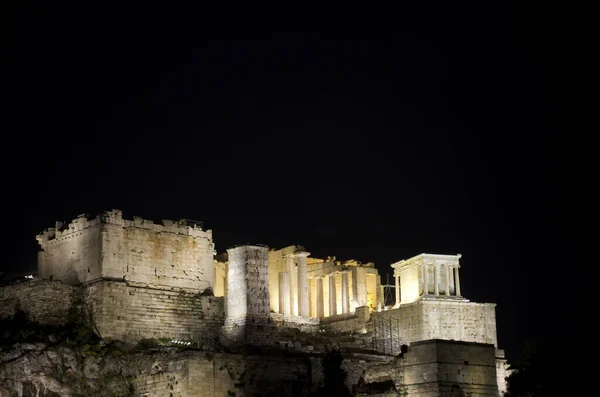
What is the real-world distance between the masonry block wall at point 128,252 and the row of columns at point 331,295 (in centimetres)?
993

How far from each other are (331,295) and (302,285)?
3192 mm

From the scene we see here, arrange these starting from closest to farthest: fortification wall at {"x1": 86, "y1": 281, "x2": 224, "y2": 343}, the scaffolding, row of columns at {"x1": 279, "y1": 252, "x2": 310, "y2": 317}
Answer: fortification wall at {"x1": 86, "y1": 281, "x2": 224, "y2": 343}, the scaffolding, row of columns at {"x1": 279, "y1": 252, "x2": 310, "y2": 317}

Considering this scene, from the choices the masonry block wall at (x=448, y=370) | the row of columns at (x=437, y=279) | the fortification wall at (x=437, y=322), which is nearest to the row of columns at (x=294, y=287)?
the fortification wall at (x=437, y=322)

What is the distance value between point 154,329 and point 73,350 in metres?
6.76

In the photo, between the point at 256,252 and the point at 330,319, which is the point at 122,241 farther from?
the point at 330,319

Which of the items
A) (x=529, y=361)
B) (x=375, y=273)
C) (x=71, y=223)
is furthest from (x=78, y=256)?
(x=529, y=361)

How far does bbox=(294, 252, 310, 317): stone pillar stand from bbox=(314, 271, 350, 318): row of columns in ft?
8.32

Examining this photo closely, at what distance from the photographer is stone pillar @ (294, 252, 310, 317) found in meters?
92.8

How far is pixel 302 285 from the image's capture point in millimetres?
93250

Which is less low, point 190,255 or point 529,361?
point 190,255

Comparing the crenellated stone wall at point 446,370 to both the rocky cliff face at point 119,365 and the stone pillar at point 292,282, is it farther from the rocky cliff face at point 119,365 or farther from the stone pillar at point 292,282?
the stone pillar at point 292,282

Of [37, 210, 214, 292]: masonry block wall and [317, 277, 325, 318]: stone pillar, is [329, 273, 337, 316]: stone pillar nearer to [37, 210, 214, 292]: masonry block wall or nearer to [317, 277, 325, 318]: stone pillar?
[317, 277, 325, 318]: stone pillar

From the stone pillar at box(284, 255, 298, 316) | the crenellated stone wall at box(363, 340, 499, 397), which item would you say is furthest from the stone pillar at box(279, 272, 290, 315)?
the crenellated stone wall at box(363, 340, 499, 397)

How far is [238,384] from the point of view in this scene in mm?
76688
